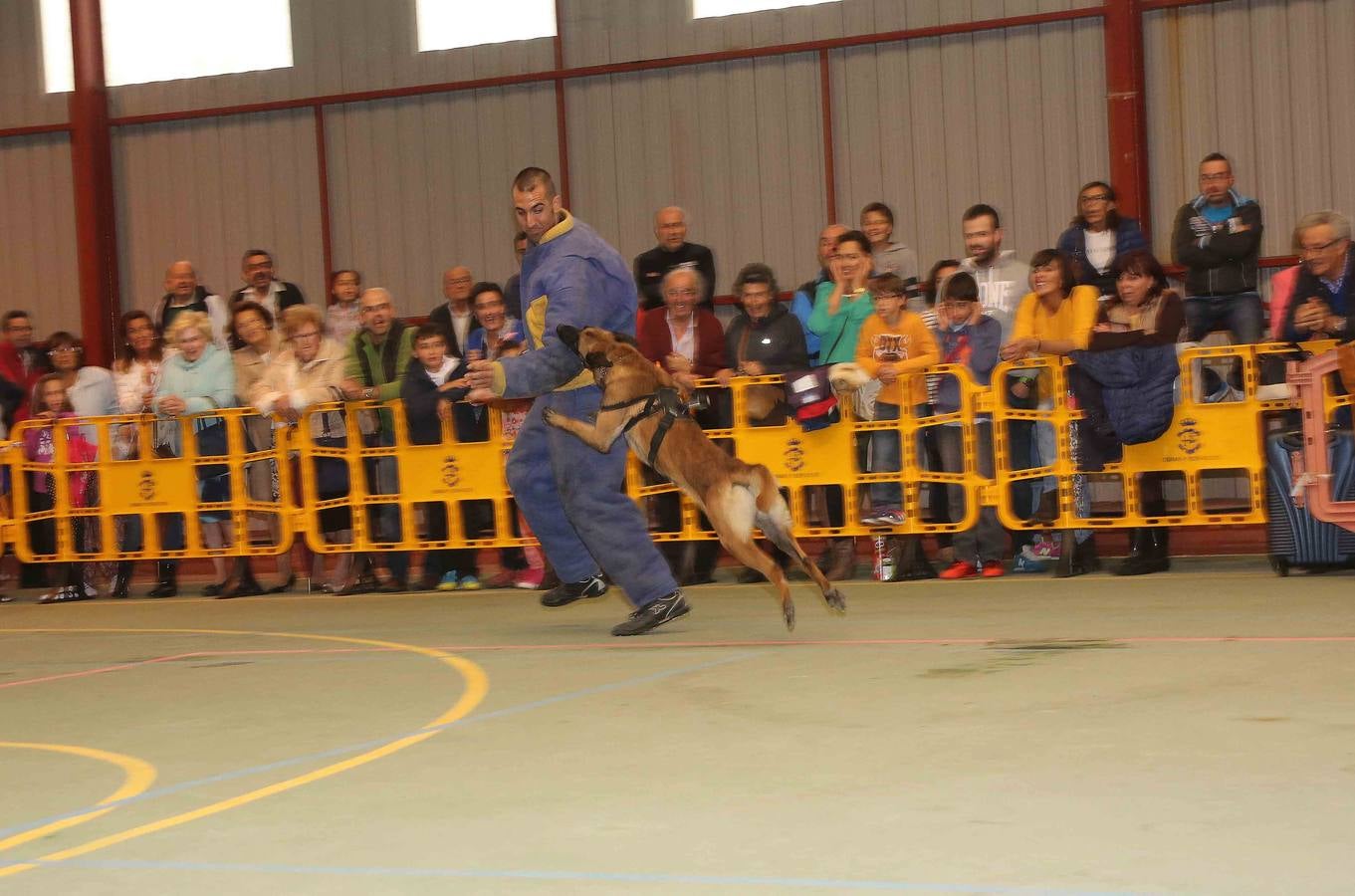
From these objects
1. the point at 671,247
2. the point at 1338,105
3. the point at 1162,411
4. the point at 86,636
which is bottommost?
the point at 86,636

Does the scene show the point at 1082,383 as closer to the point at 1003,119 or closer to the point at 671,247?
the point at 671,247

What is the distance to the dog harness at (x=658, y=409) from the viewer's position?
8.30 meters

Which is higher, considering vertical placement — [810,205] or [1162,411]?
[810,205]

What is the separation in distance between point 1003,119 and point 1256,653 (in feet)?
33.5

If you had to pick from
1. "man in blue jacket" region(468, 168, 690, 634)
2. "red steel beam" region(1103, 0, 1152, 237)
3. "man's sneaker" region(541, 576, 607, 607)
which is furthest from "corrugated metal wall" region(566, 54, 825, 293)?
"man in blue jacket" region(468, 168, 690, 634)

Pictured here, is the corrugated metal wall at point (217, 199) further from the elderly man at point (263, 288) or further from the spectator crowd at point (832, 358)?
the spectator crowd at point (832, 358)

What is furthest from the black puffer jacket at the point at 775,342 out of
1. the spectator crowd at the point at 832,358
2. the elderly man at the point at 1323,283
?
the elderly man at the point at 1323,283

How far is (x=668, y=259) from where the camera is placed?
12.8 meters

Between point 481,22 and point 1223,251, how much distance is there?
904 cm

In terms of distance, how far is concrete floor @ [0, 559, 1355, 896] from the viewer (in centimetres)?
416

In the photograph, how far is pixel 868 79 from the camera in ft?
55.1

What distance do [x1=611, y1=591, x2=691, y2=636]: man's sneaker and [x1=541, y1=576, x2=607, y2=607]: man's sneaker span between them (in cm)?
53

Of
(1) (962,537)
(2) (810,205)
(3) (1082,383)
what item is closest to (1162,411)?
(3) (1082,383)

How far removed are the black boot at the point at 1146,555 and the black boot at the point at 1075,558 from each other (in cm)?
22
